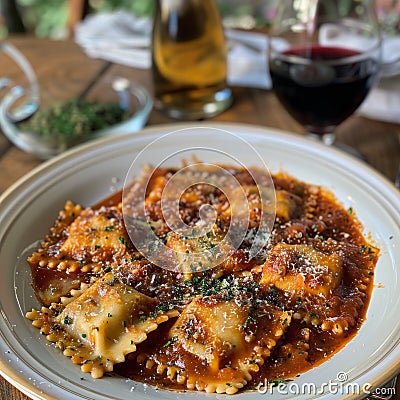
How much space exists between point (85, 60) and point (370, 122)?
2373 mm

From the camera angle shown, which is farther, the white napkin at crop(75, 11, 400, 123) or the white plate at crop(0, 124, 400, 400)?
the white napkin at crop(75, 11, 400, 123)

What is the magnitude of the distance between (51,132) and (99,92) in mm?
801

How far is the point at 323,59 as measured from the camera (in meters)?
3.79

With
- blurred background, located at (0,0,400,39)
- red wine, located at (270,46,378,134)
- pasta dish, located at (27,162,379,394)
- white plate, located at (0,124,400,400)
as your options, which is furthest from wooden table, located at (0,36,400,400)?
blurred background, located at (0,0,400,39)

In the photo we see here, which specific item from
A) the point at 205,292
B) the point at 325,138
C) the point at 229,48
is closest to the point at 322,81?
the point at 325,138

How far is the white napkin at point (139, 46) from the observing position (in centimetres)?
467

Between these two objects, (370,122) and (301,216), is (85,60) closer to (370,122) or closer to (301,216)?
(370,122)

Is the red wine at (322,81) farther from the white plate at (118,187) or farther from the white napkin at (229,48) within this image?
the white napkin at (229,48)

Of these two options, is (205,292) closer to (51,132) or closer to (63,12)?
(51,132)

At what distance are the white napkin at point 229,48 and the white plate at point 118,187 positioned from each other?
0.98m

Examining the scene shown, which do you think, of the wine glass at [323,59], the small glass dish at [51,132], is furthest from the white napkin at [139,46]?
the wine glass at [323,59]

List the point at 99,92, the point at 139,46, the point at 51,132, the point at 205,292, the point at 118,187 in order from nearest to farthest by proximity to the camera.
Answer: the point at 205,292, the point at 118,187, the point at 51,132, the point at 99,92, the point at 139,46

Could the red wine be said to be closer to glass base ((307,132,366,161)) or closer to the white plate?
glass base ((307,132,366,161))

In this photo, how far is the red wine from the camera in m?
3.65
